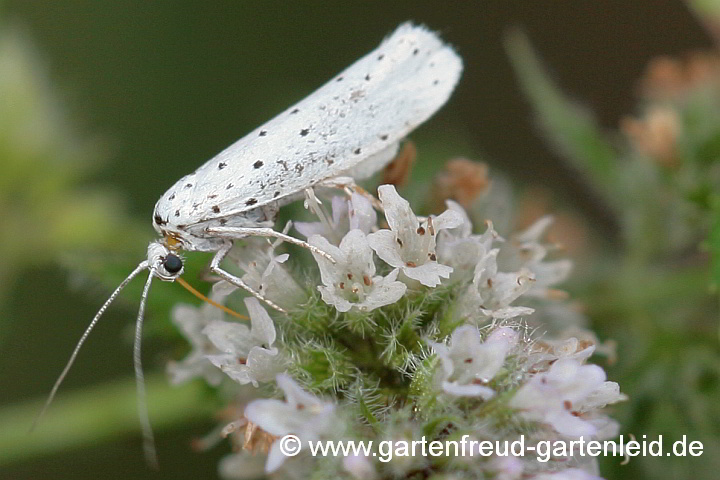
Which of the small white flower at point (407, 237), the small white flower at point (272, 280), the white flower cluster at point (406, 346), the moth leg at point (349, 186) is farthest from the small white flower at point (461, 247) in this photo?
the small white flower at point (272, 280)

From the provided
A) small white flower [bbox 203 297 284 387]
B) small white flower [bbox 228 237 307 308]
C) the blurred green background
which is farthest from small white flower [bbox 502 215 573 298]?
the blurred green background

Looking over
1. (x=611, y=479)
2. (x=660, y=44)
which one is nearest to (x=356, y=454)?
(x=611, y=479)

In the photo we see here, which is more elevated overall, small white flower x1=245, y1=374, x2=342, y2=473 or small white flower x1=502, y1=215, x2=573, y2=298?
small white flower x1=502, y1=215, x2=573, y2=298

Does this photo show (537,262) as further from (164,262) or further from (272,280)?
(164,262)

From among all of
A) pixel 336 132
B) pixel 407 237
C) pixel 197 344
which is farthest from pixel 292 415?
pixel 336 132

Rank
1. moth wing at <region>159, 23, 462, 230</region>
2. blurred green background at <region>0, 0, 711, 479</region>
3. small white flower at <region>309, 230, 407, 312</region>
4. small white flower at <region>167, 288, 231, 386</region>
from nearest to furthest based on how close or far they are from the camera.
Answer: small white flower at <region>309, 230, 407, 312</region> < moth wing at <region>159, 23, 462, 230</region> < small white flower at <region>167, 288, 231, 386</region> < blurred green background at <region>0, 0, 711, 479</region>

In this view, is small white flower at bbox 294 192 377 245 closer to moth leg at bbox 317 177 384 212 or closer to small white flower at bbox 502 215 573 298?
moth leg at bbox 317 177 384 212
